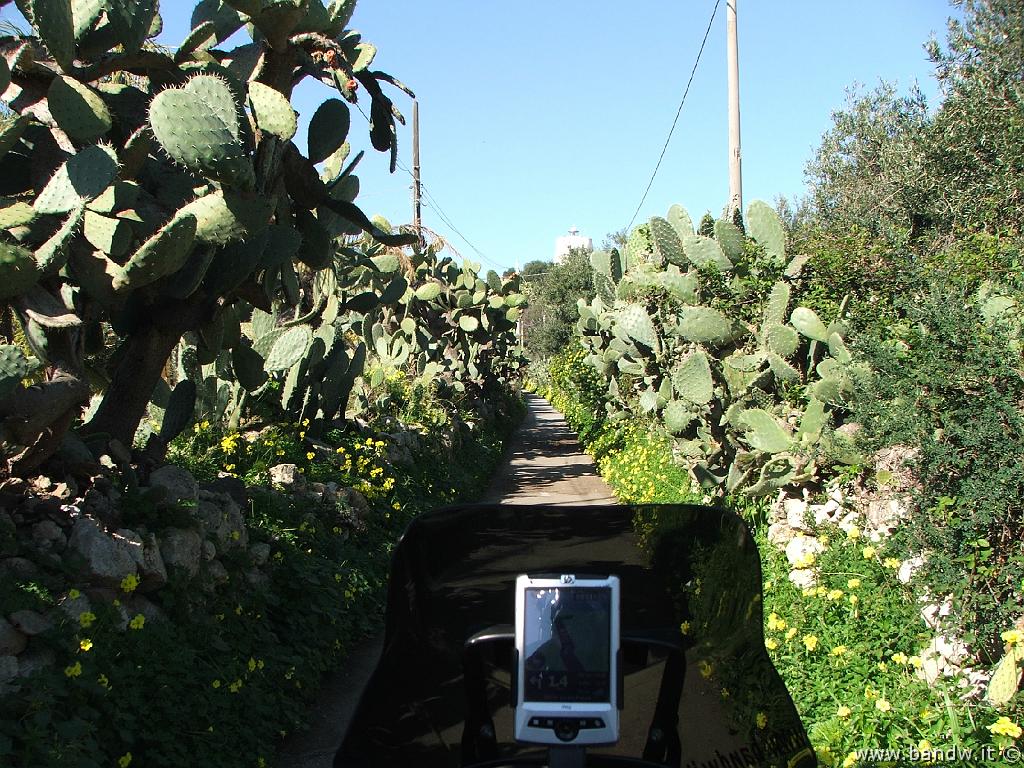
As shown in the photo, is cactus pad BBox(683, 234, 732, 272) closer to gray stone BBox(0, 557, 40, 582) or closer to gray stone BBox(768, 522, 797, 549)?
gray stone BBox(768, 522, 797, 549)

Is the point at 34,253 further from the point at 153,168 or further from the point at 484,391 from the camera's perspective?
the point at 484,391

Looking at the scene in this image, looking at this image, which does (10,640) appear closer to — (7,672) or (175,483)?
(7,672)

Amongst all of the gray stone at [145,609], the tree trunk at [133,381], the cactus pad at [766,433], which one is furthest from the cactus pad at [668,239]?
the gray stone at [145,609]

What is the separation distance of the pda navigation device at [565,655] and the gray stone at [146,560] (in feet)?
9.42

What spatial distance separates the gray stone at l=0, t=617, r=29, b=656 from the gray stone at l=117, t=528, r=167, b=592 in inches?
30.7

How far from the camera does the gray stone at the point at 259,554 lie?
570cm

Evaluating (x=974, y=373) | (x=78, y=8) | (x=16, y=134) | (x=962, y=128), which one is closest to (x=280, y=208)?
(x=78, y=8)

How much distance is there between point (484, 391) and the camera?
74.0ft


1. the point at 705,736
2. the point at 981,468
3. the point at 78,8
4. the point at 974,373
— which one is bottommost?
the point at 705,736

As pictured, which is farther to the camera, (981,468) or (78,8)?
(78,8)

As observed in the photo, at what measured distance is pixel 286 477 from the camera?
7.16 m

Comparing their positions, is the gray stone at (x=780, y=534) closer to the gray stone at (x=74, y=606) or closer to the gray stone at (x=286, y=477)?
the gray stone at (x=286, y=477)

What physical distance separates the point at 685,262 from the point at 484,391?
13245mm

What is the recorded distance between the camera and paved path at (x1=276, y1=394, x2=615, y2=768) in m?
4.94
